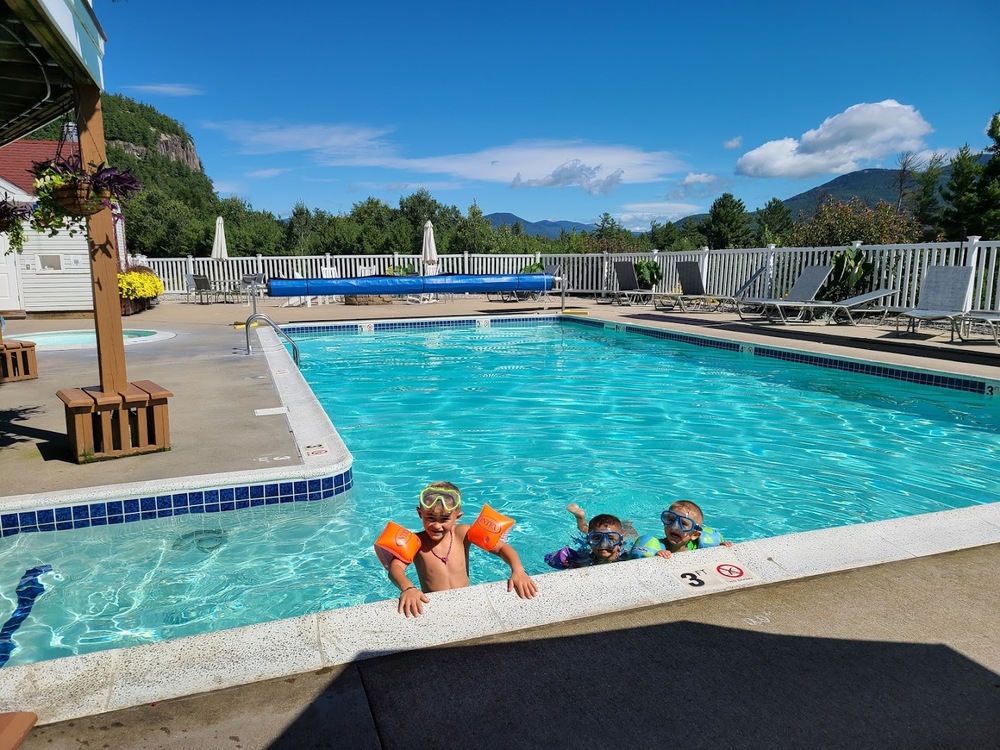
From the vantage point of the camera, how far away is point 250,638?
2.04 meters

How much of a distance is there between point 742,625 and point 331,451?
9.45ft

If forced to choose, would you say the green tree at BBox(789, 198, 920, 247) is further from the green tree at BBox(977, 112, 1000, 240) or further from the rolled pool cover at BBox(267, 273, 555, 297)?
the green tree at BBox(977, 112, 1000, 240)

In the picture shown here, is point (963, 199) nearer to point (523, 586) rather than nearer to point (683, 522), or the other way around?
point (683, 522)

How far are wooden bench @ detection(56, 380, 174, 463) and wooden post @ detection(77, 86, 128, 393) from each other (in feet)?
0.41

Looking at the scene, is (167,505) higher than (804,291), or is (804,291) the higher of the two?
(804,291)

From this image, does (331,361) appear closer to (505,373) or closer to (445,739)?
(505,373)

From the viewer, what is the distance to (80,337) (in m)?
11.3

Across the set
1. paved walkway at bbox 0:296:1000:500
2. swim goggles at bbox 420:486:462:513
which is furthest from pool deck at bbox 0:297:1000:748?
paved walkway at bbox 0:296:1000:500

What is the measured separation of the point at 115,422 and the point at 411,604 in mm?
3007

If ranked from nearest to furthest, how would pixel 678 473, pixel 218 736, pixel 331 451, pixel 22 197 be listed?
pixel 218 736 → pixel 331 451 → pixel 678 473 → pixel 22 197

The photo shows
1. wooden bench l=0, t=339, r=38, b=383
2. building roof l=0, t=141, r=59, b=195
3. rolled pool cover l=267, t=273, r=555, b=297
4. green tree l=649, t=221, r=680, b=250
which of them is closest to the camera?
wooden bench l=0, t=339, r=38, b=383

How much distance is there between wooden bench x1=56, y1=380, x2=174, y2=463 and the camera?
4.10 metres

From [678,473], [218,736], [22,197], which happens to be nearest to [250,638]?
[218,736]

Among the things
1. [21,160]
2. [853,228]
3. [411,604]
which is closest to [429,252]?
[21,160]
